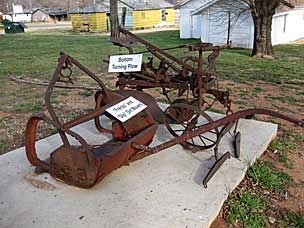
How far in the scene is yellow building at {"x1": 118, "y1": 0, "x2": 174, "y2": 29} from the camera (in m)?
26.9

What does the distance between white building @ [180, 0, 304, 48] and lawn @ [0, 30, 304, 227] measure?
2.45 metres

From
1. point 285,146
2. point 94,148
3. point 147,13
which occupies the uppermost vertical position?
point 147,13

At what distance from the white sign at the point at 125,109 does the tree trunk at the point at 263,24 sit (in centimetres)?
870

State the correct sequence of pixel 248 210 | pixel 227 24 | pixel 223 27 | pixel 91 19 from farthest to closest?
pixel 91 19, pixel 223 27, pixel 227 24, pixel 248 210

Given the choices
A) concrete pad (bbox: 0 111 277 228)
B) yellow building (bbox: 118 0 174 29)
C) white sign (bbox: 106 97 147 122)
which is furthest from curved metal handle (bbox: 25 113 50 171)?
yellow building (bbox: 118 0 174 29)

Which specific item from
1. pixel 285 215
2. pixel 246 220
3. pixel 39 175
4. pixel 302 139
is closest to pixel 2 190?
pixel 39 175

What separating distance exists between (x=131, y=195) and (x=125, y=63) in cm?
141

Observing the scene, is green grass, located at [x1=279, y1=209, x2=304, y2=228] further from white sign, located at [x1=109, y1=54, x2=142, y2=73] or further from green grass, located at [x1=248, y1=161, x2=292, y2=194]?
white sign, located at [x1=109, y1=54, x2=142, y2=73]

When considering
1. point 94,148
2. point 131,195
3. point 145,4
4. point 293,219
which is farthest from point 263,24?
point 145,4

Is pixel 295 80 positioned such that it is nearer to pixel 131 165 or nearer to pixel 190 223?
pixel 131 165

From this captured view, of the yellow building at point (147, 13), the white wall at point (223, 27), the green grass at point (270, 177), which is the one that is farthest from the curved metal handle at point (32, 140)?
the yellow building at point (147, 13)

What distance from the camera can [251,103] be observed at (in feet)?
17.9

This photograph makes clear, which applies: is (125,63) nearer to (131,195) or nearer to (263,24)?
(131,195)

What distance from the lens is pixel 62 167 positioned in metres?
2.60
